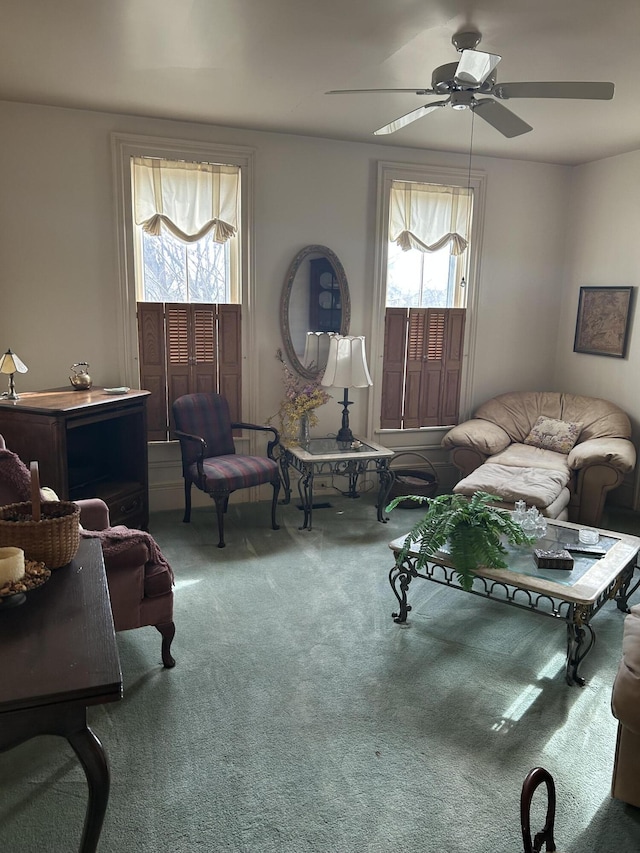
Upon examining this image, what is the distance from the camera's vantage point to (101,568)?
191 centimetres

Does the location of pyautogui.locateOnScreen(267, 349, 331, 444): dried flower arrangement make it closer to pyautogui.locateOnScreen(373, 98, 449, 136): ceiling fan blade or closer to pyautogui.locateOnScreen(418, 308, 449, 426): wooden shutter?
pyautogui.locateOnScreen(418, 308, 449, 426): wooden shutter

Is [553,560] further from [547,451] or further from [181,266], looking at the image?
[181,266]

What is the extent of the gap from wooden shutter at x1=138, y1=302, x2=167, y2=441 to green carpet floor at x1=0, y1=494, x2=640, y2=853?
143 cm

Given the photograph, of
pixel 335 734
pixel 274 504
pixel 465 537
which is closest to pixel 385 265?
pixel 274 504

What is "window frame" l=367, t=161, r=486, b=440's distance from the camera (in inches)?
193

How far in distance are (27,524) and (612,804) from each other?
6.64ft

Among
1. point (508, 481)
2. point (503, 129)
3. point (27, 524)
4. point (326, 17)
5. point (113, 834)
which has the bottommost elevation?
point (113, 834)

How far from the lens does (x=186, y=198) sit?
4.42 meters

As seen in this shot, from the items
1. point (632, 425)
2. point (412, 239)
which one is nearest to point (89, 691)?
point (412, 239)

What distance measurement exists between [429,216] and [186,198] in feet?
6.39

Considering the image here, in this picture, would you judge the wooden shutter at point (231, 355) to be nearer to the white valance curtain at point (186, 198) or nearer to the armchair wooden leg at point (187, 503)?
the white valance curtain at point (186, 198)

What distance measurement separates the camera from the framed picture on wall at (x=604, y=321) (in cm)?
503

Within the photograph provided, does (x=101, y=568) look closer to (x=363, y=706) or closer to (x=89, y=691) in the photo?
(x=89, y=691)

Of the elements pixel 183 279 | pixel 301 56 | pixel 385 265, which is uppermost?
pixel 301 56
